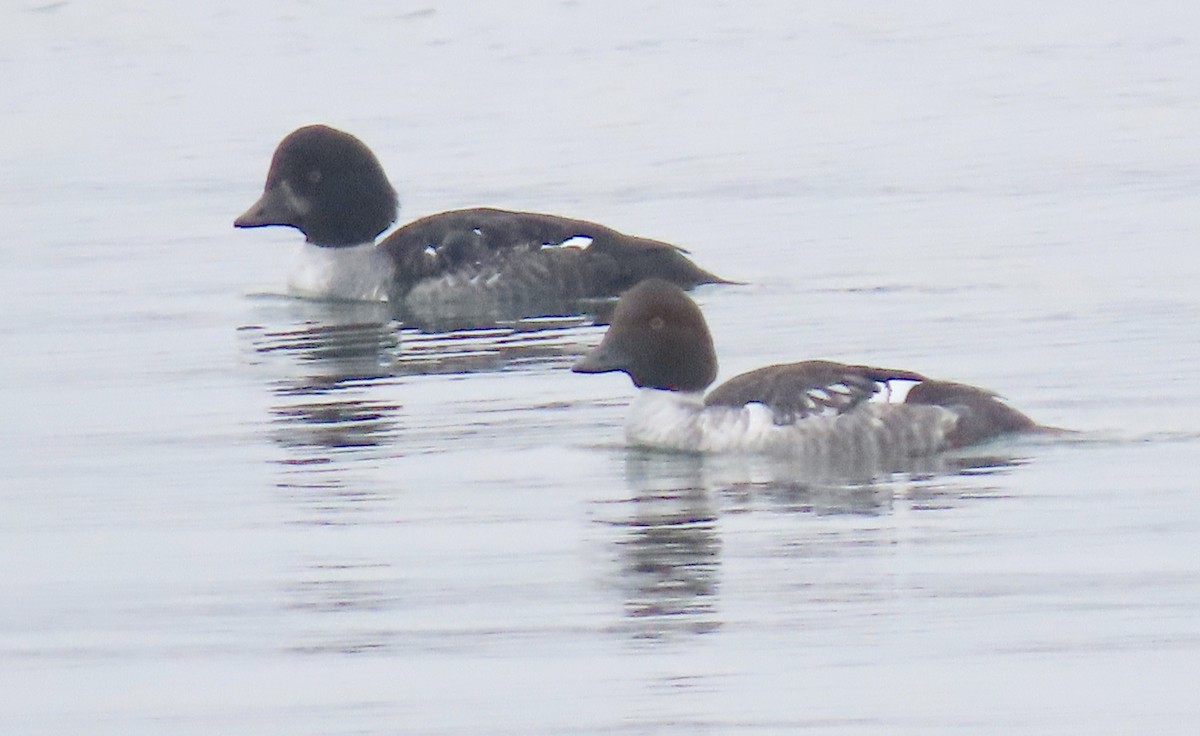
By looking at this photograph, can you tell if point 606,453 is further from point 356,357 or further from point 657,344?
point 356,357

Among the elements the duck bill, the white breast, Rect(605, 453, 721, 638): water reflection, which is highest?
the duck bill

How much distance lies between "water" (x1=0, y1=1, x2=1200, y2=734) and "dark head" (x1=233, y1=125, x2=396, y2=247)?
0.64m

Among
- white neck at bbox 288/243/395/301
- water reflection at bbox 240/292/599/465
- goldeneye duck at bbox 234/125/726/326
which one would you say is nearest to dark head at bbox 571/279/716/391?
water reflection at bbox 240/292/599/465

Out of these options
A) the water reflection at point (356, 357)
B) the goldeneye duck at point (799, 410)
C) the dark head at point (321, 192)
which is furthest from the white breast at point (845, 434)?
the dark head at point (321, 192)

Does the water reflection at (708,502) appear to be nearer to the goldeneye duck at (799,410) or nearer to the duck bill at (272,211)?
the goldeneye duck at (799,410)

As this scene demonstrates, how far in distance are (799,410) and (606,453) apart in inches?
35.1

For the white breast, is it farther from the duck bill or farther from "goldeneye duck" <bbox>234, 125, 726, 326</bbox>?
the duck bill

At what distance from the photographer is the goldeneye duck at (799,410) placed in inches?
497

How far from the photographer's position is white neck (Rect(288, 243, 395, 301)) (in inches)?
746

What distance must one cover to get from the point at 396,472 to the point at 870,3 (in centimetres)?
2853

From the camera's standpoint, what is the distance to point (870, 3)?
40438 mm

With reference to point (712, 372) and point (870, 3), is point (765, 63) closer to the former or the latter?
point (870, 3)

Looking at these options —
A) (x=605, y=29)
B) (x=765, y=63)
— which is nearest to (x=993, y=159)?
(x=765, y=63)

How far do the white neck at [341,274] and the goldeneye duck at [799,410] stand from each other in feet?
19.8
